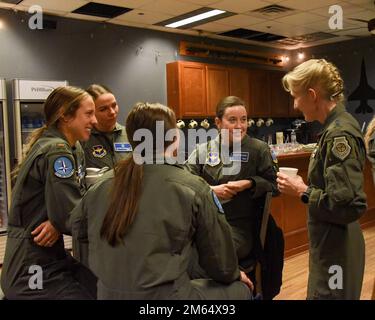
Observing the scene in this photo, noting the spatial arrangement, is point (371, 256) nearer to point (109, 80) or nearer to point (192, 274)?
point (192, 274)

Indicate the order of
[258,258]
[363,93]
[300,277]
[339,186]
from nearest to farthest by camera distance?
[339,186], [258,258], [300,277], [363,93]

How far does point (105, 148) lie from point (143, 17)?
357cm

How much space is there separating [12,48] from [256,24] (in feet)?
11.7

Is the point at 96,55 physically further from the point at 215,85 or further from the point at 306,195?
the point at 306,195

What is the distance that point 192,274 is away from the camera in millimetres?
1936

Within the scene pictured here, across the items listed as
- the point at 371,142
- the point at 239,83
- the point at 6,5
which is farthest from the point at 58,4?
the point at 371,142

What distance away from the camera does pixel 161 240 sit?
1408 millimetres

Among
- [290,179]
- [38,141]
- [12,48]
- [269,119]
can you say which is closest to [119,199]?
[38,141]

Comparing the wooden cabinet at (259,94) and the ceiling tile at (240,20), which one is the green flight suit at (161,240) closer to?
the ceiling tile at (240,20)

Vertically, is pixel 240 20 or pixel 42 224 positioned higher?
pixel 240 20

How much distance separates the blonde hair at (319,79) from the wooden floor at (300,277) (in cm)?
214

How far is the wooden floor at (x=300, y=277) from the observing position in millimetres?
3500

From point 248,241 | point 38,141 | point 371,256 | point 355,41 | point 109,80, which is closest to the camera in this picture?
point 38,141

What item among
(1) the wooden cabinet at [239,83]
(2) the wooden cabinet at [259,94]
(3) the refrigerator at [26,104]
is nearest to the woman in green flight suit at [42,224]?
(3) the refrigerator at [26,104]
